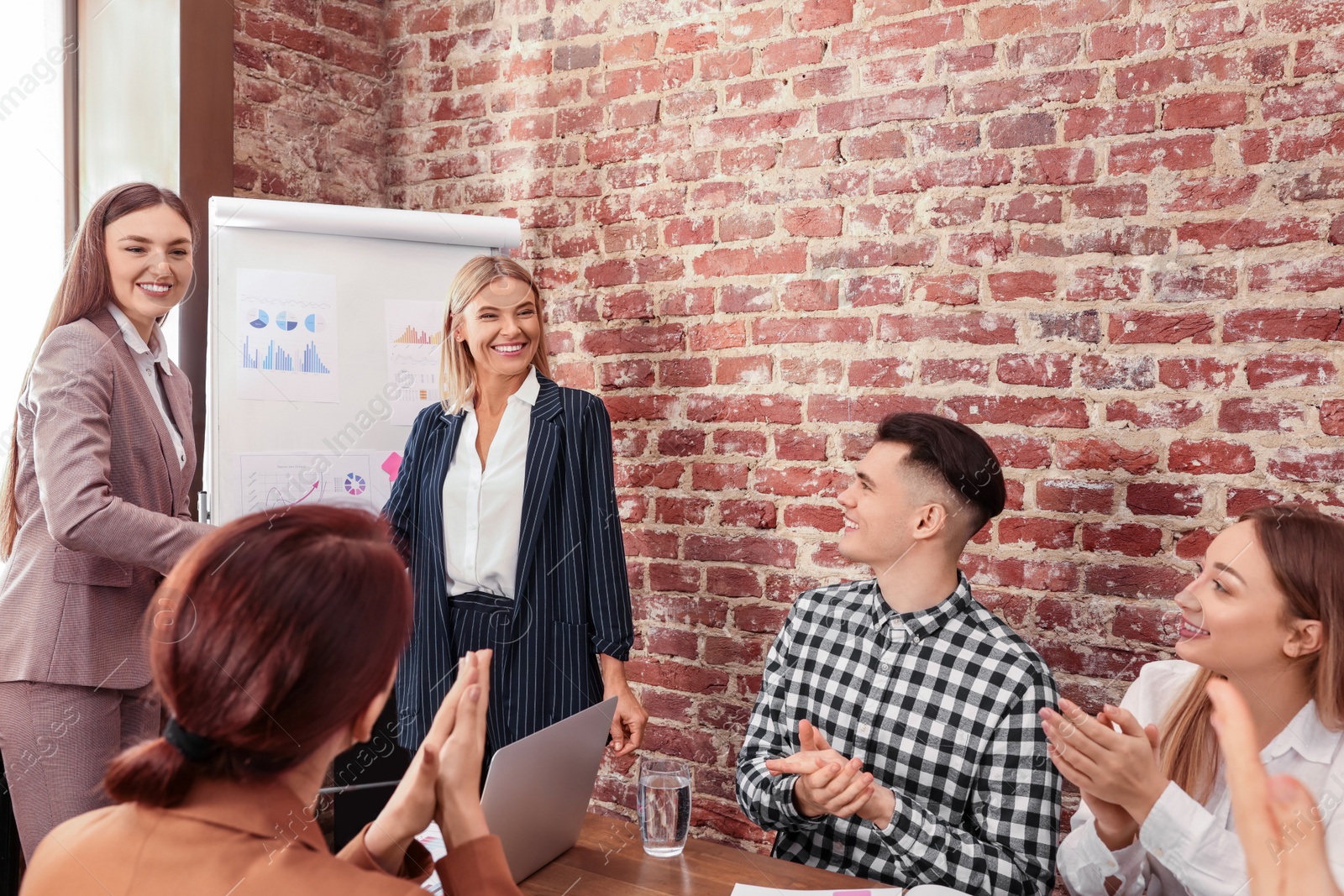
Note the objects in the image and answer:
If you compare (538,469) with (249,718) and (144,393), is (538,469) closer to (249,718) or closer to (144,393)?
(144,393)

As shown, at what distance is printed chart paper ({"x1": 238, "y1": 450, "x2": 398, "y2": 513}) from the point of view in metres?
2.49

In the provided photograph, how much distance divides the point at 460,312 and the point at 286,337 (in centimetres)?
56

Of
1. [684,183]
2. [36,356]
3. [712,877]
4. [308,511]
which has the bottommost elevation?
[712,877]

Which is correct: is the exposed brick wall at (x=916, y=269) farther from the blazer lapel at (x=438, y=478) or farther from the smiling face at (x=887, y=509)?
the blazer lapel at (x=438, y=478)

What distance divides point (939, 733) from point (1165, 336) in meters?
0.93

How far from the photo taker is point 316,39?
300 cm

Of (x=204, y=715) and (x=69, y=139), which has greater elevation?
(x=69, y=139)

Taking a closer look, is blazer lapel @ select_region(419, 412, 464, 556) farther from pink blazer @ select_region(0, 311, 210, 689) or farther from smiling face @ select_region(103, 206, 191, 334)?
smiling face @ select_region(103, 206, 191, 334)

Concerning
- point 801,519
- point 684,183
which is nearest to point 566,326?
point 684,183

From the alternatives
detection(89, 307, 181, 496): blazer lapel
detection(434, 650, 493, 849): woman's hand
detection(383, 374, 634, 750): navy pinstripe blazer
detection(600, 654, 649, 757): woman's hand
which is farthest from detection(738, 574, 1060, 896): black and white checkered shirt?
detection(89, 307, 181, 496): blazer lapel

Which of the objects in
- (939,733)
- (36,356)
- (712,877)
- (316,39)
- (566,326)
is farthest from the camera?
(316,39)

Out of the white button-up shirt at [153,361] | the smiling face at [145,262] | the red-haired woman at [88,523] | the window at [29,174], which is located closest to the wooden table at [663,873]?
the red-haired woman at [88,523]

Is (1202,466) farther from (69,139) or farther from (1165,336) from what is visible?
(69,139)

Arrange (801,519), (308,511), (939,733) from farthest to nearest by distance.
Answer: (801,519)
(939,733)
(308,511)
